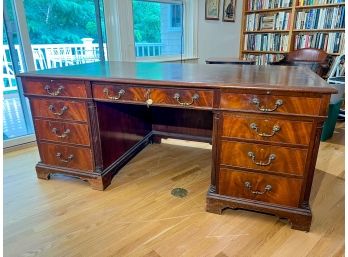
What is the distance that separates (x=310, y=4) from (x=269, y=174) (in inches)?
115

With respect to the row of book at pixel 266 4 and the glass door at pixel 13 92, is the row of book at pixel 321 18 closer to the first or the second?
the row of book at pixel 266 4

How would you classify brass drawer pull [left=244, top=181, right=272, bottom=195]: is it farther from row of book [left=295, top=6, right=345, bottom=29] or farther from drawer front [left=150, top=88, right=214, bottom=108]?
row of book [left=295, top=6, right=345, bottom=29]

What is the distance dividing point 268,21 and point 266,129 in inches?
121

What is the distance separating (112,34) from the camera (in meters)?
2.69

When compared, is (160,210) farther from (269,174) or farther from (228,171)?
(269,174)

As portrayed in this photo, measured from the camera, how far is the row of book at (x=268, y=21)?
139 inches

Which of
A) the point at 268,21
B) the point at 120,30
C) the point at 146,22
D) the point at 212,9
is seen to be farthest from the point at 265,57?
the point at 120,30

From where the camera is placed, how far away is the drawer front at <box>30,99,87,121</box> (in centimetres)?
154

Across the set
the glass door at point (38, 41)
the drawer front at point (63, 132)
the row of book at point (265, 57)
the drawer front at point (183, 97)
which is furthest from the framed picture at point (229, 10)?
the drawer front at point (63, 132)

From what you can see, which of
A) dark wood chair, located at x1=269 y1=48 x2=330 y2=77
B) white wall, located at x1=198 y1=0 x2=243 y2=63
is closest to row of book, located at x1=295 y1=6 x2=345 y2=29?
dark wood chair, located at x1=269 y1=48 x2=330 y2=77

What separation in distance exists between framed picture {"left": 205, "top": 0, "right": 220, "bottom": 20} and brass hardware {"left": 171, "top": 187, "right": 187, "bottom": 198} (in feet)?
8.42

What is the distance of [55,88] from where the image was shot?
4.98 feet

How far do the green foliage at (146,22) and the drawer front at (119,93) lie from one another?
1.68m

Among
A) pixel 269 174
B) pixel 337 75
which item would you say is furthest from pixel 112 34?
pixel 337 75
